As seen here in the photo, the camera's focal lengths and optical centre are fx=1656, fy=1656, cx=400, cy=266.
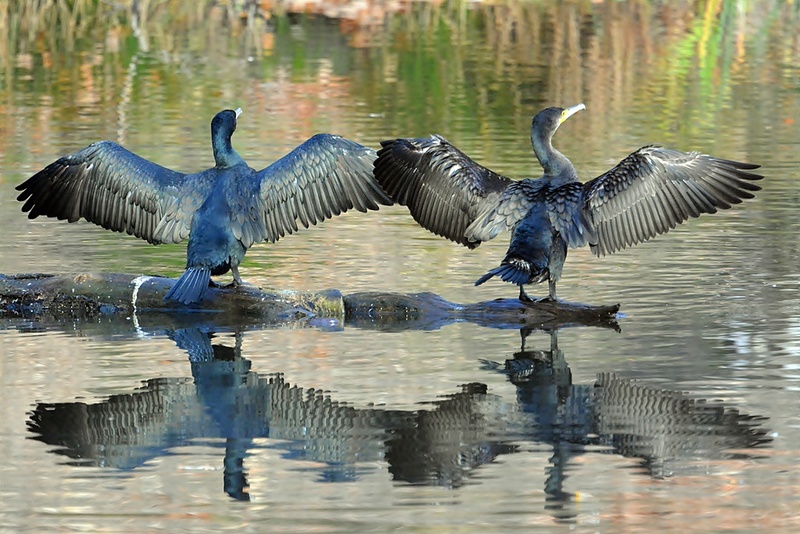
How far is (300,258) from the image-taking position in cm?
1232

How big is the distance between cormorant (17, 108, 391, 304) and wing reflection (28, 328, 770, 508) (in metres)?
1.62

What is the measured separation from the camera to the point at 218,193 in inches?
414

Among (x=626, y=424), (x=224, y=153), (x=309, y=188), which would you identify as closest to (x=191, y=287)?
(x=224, y=153)

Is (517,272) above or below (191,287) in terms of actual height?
above

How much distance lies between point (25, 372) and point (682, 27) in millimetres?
22426

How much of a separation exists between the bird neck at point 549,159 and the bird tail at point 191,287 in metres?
2.28

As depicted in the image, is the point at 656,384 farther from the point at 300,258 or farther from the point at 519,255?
the point at 300,258

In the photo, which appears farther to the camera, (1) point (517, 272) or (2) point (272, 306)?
(2) point (272, 306)

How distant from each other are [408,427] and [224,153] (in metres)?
3.35

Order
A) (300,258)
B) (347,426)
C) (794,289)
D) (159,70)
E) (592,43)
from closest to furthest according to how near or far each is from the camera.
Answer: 1. (347,426)
2. (794,289)
3. (300,258)
4. (159,70)
5. (592,43)

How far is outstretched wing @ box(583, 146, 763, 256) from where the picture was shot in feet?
34.2

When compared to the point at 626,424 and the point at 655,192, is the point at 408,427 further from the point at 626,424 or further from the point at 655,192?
the point at 655,192

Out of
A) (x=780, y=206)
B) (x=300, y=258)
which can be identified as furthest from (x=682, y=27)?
(x=300, y=258)

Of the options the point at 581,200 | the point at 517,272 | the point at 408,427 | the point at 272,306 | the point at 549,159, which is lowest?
the point at 408,427
